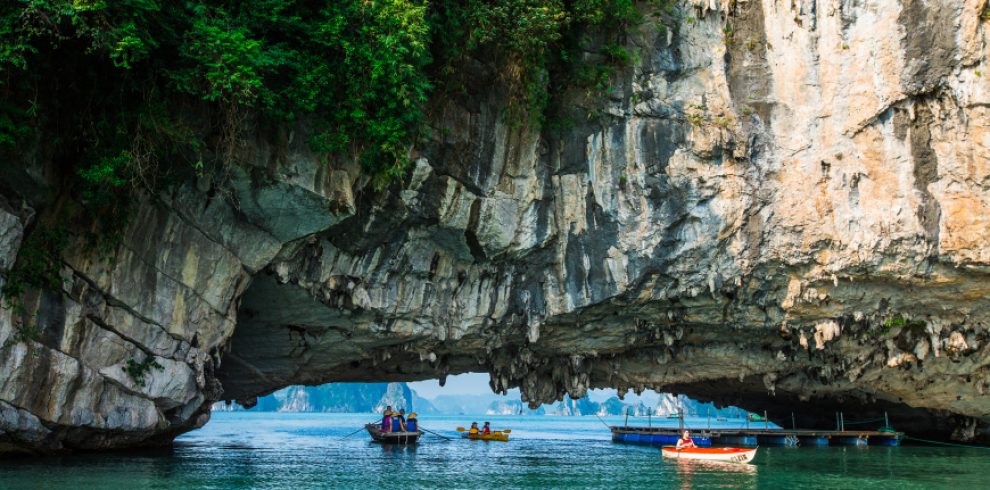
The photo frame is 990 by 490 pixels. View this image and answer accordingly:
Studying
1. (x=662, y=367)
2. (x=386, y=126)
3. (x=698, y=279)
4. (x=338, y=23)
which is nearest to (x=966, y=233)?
(x=698, y=279)

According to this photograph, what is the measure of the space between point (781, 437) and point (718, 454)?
11.5 m

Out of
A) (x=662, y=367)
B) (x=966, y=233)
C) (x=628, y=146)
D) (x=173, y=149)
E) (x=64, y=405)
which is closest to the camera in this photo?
(x=173, y=149)

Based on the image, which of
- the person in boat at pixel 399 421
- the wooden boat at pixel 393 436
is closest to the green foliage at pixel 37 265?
the wooden boat at pixel 393 436

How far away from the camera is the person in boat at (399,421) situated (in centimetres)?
3228

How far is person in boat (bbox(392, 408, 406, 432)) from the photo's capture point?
1271 inches

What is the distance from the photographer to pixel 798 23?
20.1m

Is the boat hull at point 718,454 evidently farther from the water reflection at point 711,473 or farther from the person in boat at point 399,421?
the person in boat at point 399,421

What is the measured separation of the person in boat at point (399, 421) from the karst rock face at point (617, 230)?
32.2 ft

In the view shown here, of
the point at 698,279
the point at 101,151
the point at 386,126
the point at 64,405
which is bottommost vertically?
the point at 64,405

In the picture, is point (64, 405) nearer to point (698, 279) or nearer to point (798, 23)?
point (698, 279)

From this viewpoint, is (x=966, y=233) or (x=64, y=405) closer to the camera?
(x=64, y=405)

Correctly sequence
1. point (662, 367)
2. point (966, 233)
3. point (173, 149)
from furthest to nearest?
1. point (662, 367)
2. point (966, 233)
3. point (173, 149)

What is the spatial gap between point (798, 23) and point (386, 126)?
412 inches

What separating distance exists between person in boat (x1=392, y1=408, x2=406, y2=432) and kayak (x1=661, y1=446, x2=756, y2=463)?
11254 millimetres
